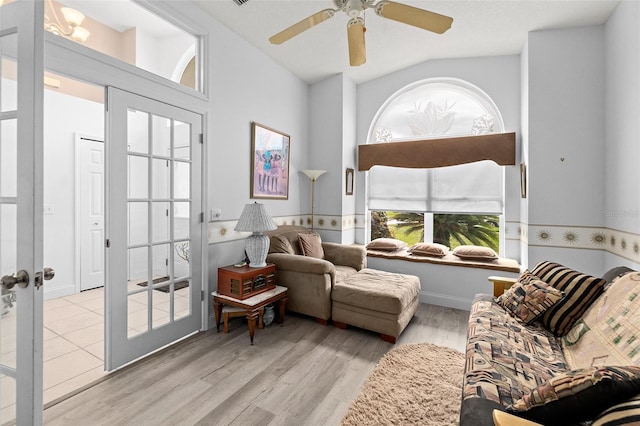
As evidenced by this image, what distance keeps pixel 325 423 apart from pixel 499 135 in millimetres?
3543

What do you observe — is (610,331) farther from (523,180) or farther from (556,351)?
(523,180)

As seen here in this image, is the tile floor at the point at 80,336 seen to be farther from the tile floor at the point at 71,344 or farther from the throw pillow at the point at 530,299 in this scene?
the throw pillow at the point at 530,299

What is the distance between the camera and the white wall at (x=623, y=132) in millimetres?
2170

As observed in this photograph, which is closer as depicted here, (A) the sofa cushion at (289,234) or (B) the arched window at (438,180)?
(A) the sofa cushion at (289,234)

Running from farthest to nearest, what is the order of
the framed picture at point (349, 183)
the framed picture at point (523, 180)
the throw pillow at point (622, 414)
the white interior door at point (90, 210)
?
the framed picture at point (349, 183) < the white interior door at point (90, 210) < the framed picture at point (523, 180) < the throw pillow at point (622, 414)

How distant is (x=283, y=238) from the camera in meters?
3.38

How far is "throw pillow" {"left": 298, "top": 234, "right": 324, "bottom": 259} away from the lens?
11.4 feet

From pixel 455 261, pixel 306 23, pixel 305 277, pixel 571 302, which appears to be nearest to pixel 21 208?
pixel 306 23

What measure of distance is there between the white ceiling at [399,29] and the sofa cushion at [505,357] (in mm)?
2691

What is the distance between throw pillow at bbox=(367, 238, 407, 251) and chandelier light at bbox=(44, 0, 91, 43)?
3.61m

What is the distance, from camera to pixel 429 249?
377 cm

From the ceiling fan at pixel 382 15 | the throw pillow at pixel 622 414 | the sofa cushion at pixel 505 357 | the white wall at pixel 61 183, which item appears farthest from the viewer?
the white wall at pixel 61 183

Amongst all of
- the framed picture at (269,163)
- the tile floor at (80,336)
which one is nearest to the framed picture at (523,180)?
the framed picture at (269,163)

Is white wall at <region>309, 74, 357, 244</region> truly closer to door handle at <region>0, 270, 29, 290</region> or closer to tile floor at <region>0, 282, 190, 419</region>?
tile floor at <region>0, 282, 190, 419</region>
